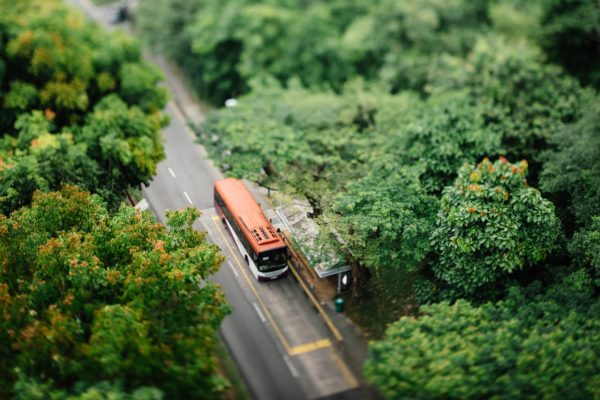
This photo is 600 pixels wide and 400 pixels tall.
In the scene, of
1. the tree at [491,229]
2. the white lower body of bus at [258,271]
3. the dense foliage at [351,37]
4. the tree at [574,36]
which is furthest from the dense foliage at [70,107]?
the tree at [574,36]

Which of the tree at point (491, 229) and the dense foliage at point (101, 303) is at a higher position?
the dense foliage at point (101, 303)

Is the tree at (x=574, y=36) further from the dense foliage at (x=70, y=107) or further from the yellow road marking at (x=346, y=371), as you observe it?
the yellow road marking at (x=346, y=371)

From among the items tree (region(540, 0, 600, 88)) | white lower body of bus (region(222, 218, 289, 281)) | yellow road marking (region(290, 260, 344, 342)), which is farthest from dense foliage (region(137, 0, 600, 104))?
yellow road marking (region(290, 260, 344, 342))

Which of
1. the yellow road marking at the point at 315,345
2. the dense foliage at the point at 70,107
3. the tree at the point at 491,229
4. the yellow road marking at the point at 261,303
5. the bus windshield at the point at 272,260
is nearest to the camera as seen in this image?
the yellow road marking at the point at 315,345

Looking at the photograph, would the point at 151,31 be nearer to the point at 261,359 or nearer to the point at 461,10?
the point at 461,10

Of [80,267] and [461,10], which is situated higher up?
[461,10]

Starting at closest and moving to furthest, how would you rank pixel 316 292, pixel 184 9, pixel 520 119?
1. pixel 316 292
2. pixel 520 119
3. pixel 184 9

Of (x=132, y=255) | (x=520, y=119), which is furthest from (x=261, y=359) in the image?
(x=520, y=119)
